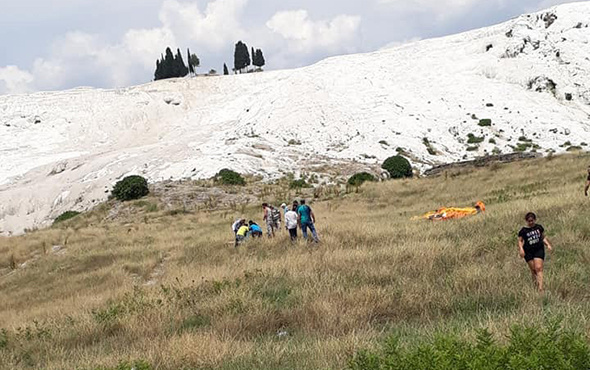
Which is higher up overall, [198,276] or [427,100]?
[427,100]

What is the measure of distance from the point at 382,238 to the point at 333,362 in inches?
376

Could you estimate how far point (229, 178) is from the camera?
38.6 meters

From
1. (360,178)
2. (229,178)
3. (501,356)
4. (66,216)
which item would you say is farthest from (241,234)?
(66,216)

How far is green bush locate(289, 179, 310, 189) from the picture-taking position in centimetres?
3734

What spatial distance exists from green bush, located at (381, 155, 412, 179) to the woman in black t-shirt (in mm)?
32029

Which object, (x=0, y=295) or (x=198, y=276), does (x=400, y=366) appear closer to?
(x=198, y=276)

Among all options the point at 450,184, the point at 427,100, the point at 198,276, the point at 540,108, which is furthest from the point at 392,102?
the point at 198,276

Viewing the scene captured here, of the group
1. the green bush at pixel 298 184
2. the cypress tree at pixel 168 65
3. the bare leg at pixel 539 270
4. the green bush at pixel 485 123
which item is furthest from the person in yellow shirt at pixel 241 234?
the cypress tree at pixel 168 65

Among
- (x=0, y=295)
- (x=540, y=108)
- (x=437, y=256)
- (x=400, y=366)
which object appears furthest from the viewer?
(x=540, y=108)

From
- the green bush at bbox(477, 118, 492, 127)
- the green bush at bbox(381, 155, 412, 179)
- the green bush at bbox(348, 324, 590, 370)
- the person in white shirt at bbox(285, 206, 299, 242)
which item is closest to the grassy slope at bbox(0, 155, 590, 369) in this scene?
the person in white shirt at bbox(285, 206, 299, 242)

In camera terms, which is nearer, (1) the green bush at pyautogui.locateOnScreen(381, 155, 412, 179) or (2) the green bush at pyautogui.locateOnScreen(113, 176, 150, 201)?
(2) the green bush at pyautogui.locateOnScreen(113, 176, 150, 201)

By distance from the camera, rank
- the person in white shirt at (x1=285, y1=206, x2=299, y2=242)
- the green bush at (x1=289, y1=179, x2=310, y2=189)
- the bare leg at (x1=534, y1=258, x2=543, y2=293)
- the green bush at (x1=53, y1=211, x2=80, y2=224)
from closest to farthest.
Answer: the bare leg at (x1=534, y1=258, x2=543, y2=293)
the person in white shirt at (x1=285, y1=206, x2=299, y2=242)
the green bush at (x1=53, y1=211, x2=80, y2=224)
the green bush at (x1=289, y1=179, x2=310, y2=189)

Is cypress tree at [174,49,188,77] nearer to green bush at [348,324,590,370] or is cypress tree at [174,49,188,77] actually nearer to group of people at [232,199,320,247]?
group of people at [232,199,320,247]

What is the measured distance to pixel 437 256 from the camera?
35.2ft
